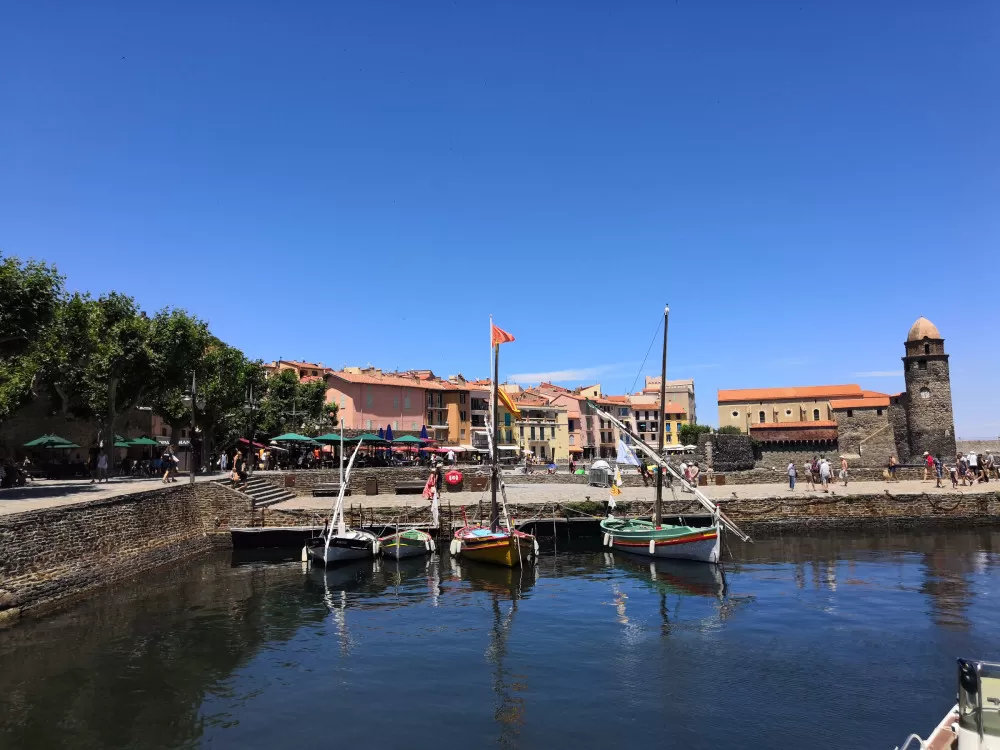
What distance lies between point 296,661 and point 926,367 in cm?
8579

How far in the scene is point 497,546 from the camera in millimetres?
29453

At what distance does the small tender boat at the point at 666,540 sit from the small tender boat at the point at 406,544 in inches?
383

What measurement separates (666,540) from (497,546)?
8.36m

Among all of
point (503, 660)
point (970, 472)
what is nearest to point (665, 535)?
point (503, 660)

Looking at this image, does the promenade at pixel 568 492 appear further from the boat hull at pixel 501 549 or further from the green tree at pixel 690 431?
the green tree at pixel 690 431

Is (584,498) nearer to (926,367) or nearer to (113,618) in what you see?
(113,618)

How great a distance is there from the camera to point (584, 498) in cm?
4300

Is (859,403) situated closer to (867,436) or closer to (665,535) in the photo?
(867,436)

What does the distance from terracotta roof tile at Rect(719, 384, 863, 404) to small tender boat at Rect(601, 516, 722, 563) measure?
8267 cm

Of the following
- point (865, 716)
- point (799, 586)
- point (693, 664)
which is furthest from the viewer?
point (799, 586)

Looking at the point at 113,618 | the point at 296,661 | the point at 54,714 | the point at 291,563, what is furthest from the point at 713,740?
the point at 291,563

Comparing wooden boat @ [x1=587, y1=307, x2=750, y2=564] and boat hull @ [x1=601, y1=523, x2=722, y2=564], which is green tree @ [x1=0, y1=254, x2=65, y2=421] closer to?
wooden boat @ [x1=587, y1=307, x2=750, y2=564]

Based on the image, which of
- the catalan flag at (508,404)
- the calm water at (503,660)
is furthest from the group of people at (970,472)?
the catalan flag at (508,404)

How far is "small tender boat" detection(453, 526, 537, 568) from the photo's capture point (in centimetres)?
2931
